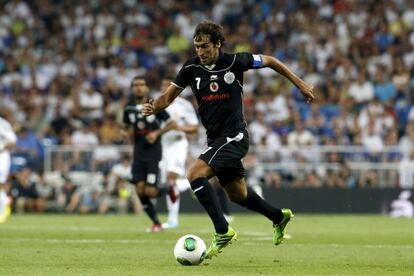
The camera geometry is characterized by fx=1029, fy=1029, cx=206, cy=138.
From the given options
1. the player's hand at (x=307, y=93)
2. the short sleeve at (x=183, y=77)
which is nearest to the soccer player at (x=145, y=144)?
the short sleeve at (x=183, y=77)

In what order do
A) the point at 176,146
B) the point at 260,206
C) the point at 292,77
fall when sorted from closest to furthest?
the point at 292,77, the point at 260,206, the point at 176,146

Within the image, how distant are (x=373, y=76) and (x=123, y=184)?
286 inches

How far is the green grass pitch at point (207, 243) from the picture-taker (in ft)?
32.6

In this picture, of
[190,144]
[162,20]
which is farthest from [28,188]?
[162,20]

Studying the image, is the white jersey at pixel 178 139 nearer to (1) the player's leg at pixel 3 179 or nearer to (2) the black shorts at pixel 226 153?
(1) the player's leg at pixel 3 179

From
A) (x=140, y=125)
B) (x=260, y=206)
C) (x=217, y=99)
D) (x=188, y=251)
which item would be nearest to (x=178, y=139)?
(x=140, y=125)

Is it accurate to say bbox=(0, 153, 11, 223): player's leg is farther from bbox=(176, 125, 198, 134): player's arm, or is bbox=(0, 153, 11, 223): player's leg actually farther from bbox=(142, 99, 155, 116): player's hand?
bbox=(142, 99, 155, 116): player's hand

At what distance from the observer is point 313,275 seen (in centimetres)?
938

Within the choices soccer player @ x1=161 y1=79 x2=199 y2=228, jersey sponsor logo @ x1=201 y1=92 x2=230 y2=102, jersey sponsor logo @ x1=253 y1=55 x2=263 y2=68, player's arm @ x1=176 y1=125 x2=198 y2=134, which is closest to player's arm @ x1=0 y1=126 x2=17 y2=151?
soccer player @ x1=161 y1=79 x2=199 y2=228

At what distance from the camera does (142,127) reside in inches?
677

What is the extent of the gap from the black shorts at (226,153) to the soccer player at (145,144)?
19.1 feet

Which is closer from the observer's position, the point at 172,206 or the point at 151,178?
the point at 151,178

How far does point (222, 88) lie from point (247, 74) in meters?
17.3

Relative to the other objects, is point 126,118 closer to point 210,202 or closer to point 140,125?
point 140,125
